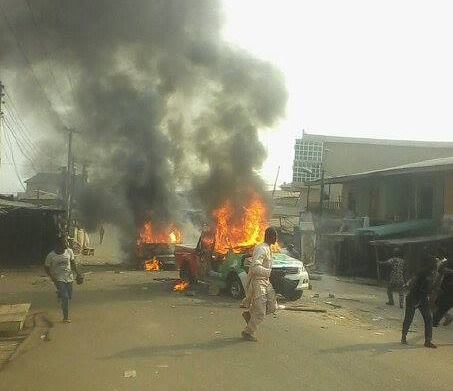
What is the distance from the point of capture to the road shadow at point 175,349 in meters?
6.93

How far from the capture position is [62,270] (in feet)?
30.7

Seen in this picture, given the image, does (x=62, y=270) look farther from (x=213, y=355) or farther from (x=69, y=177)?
(x=69, y=177)

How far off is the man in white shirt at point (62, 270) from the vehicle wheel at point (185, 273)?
20.6ft

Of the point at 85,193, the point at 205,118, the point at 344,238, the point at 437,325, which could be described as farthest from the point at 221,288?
the point at 85,193

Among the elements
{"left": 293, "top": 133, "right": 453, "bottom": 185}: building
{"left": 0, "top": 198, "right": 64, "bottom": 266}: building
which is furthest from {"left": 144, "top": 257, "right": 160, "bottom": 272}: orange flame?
{"left": 293, "top": 133, "right": 453, "bottom": 185}: building

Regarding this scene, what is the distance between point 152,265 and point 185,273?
23.2 ft

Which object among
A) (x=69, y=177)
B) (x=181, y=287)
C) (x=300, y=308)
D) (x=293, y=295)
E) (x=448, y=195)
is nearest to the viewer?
(x=300, y=308)

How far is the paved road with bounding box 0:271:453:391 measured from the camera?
564cm

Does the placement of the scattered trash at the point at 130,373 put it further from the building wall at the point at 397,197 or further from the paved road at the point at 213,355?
the building wall at the point at 397,197

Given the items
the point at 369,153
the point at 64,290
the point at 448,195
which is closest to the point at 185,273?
the point at 64,290

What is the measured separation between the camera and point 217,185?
59.4ft

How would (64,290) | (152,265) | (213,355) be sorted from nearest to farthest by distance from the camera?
(213,355), (64,290), (152,265)

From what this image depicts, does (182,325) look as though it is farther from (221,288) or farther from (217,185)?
(217,185)

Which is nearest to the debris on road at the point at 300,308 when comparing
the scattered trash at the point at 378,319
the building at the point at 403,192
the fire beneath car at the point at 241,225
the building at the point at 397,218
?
the scattered trash at the point at 378,319
